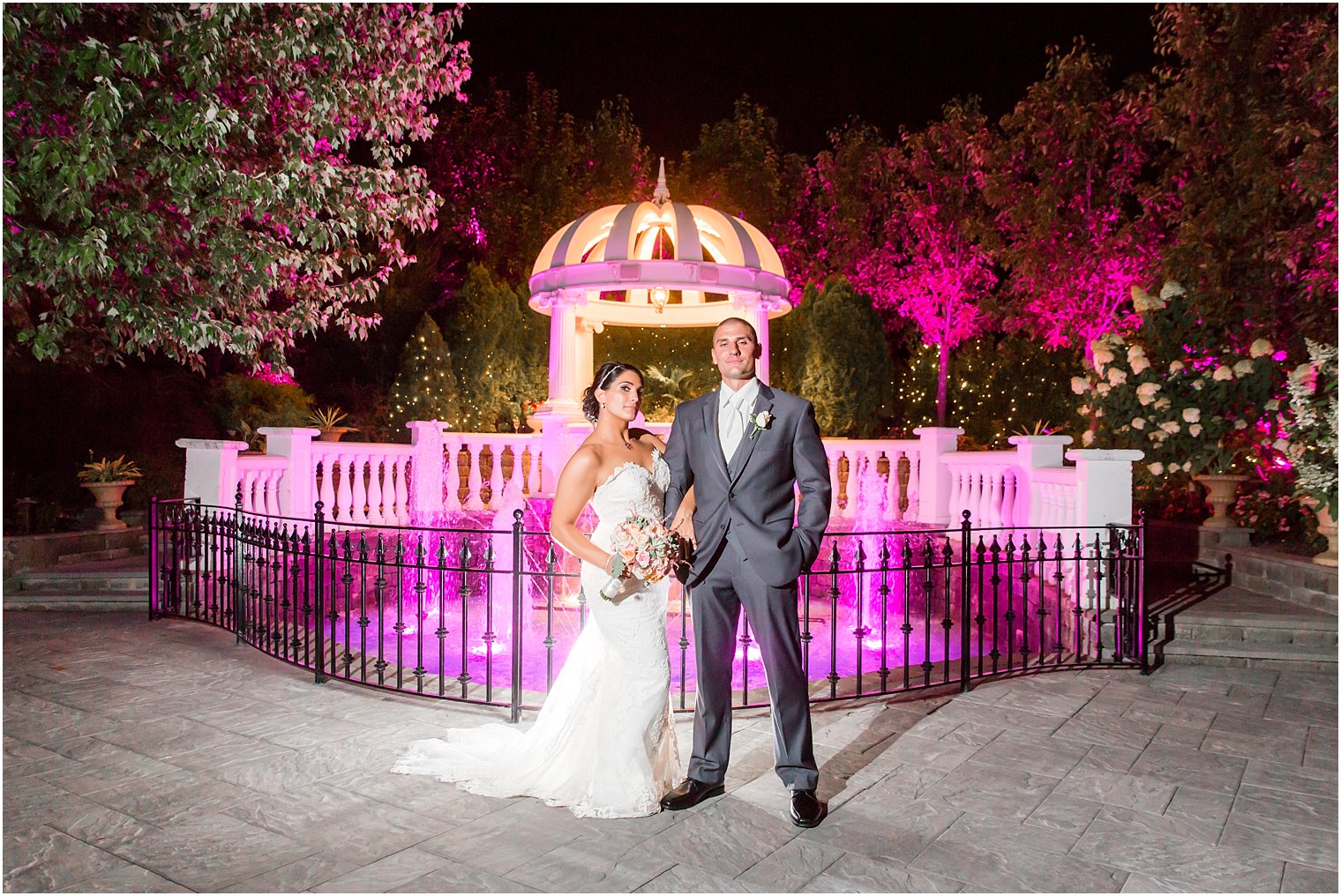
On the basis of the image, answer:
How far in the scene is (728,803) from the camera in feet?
14.3

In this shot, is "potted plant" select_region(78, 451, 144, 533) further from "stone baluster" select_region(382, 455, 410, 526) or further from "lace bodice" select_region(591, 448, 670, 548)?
"lace bodice" select_region(591, 448, 670, 548)

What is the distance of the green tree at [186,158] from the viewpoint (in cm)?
721

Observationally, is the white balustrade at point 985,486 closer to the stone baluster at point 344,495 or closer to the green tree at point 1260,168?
the green tree at point 1260,168

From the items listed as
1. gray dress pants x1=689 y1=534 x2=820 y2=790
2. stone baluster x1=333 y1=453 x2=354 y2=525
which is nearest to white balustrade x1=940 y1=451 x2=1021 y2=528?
gray dress pants x1=689 y1=534 x2=820 y2=790

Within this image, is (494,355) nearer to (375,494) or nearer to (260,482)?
(375,494)

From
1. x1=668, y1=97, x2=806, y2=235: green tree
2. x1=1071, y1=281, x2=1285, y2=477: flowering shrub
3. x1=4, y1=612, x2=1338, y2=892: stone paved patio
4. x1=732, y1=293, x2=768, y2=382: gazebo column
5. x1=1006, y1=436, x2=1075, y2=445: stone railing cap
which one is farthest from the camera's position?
x1=668, y1=97, x2=806, y2=235: green tree

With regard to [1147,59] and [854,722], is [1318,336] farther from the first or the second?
[1147,59]

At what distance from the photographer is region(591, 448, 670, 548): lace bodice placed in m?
4.34

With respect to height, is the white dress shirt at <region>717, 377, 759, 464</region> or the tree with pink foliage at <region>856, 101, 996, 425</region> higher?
the tree with pink foliage at <region>856, 101, 996, 425</region>

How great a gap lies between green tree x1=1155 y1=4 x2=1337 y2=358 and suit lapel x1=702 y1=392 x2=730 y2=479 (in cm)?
993

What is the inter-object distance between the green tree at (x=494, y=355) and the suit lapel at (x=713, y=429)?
13155 millimetres

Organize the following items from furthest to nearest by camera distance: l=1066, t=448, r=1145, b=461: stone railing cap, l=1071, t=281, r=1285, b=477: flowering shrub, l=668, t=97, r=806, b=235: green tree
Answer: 1. l=668, t=97, r=806, b=235: green tree
2. l=1071, t=281, r=1285, b=477: flowering shrub
3. l=1066, t=448, r=1145, b=461: stone railing cap

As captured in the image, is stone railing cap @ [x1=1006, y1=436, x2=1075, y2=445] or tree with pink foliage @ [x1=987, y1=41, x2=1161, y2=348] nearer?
stone railing cap @ [x1=1006, y1=436, x2=1075, y2=445]

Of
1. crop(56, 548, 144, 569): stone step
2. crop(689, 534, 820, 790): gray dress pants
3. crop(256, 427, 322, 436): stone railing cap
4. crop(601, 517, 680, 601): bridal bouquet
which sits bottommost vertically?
crop(56, 548, 144, 569): stone step
